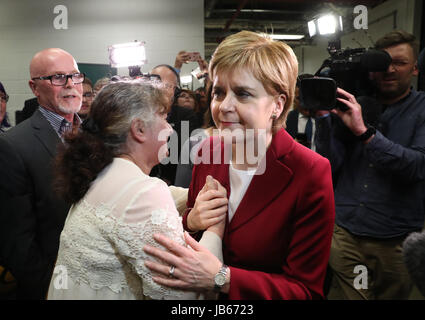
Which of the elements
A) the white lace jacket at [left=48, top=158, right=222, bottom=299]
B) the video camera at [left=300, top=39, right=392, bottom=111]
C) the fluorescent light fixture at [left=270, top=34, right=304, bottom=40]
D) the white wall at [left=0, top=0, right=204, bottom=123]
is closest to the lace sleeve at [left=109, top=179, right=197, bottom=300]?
the white lace jacket at [left=48, top=158, right=222, bottom=299]

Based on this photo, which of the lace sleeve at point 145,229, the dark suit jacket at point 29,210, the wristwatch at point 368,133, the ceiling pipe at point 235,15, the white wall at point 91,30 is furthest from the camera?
the ceiling pipe at point 235,15

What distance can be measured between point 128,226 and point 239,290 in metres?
0.36

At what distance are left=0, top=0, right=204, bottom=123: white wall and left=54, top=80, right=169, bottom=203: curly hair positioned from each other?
3.54 metres

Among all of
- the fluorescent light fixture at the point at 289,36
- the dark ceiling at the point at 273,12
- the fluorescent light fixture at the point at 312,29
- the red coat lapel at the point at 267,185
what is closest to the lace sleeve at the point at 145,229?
the red coat lapel at the point at 267,185

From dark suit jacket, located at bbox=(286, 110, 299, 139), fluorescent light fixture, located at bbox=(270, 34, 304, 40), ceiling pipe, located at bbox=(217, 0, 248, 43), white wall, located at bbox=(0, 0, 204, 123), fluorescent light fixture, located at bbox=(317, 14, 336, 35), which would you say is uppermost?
ceiling pipe, located at bbox=(217, 0, 248, 43)

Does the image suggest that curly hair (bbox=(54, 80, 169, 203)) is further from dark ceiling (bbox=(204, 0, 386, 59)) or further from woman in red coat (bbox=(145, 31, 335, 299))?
dark ceiling (bbox=(204, 0, 386, 59))

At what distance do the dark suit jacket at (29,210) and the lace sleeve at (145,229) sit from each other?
0.78 meters

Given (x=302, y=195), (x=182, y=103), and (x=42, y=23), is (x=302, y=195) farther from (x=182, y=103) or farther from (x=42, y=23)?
(x=42, y=23)

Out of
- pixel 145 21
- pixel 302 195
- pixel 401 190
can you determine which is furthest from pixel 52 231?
pixel 145 21

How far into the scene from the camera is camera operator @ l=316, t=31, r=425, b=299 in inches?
65.9

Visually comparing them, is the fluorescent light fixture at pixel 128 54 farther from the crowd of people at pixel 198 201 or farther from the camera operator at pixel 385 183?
the camera operator at pixel 385 183

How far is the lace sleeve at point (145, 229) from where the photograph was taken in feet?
2.86

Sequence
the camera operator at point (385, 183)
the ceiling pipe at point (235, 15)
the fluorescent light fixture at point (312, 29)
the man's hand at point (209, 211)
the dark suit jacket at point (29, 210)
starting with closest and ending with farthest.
Answer: the man's hand at point (209, 211), the dark suit jacket at point (29, 210), the camera operator at point (385, 183), the fluorescent light fixture at point (312, 29), the ceiling pipe at point (235, 15)

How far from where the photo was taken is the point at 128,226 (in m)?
0.88
